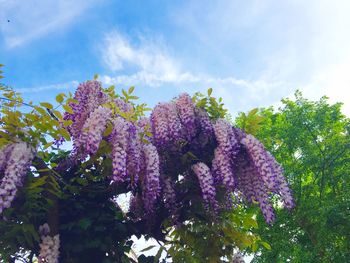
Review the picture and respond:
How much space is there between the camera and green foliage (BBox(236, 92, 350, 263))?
1664cm

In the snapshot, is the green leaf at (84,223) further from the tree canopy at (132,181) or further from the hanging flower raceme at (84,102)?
the hanging flower raceme at (84,102)

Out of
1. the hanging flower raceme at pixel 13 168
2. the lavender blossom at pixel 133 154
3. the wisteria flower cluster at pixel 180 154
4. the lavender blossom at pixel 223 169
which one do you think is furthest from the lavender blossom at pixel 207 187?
the hanging flower raceme at pixel 13 168

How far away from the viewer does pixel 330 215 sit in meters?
15.8

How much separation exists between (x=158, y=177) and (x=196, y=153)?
2.24 feet

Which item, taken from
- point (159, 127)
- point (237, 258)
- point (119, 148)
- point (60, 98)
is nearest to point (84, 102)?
point (60, 98)

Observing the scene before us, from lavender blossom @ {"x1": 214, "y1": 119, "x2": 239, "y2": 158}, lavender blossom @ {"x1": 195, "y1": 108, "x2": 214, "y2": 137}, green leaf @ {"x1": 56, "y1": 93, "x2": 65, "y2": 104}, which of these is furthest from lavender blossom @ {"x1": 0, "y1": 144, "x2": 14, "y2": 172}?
lavender blossom @ {"x1": 214, "y1": 119, "x2": 239, "y2": 158}

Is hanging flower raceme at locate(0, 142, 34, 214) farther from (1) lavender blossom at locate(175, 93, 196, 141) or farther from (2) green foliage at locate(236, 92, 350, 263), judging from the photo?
(2) green foliage at locate(236, 92, 350, 263)

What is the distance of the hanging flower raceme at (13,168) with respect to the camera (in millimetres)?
4125

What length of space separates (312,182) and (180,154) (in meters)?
16.5

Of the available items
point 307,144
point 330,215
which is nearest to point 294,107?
point 307,144

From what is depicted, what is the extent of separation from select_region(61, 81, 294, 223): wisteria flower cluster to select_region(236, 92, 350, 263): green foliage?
10.7 m

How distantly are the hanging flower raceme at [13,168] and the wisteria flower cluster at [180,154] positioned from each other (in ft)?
2.54

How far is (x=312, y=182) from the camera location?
20.4 metres

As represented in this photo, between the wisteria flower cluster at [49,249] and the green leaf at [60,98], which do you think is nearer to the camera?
the wisteria flower cluster at [49,249]
